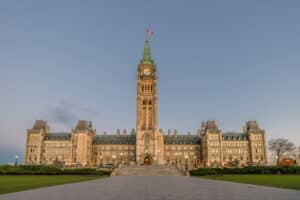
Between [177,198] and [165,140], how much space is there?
5501 inches

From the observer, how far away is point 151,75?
137 meters

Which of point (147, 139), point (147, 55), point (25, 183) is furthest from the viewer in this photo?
point (147, 55)

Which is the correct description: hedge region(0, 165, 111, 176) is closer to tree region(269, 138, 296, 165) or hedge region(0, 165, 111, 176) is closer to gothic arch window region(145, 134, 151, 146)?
gothic arch window region(145, 134, 151, 146)

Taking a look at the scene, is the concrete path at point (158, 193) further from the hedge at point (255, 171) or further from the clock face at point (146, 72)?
the clock face at point (146, 72)

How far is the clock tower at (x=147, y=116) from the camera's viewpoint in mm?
124881

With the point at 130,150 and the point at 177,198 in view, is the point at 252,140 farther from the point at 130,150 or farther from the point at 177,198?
the point at 177,198

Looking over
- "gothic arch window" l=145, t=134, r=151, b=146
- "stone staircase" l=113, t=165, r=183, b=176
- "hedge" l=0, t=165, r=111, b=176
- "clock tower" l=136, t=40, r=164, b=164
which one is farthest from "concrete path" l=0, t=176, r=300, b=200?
"gothic arch window" l=145, t=134, r=151, b=146

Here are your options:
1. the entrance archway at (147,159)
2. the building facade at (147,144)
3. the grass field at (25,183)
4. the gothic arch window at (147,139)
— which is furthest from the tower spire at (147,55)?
the grass field at (25,183)

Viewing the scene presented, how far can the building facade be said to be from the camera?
130 metres

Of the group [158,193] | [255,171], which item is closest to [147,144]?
[255,171]

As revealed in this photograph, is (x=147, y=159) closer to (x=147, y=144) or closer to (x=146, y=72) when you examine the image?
(x=147, y=144)

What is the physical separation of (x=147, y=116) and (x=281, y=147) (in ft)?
206

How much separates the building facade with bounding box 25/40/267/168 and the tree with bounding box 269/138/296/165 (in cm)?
1188

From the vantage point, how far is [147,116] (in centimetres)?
12975
